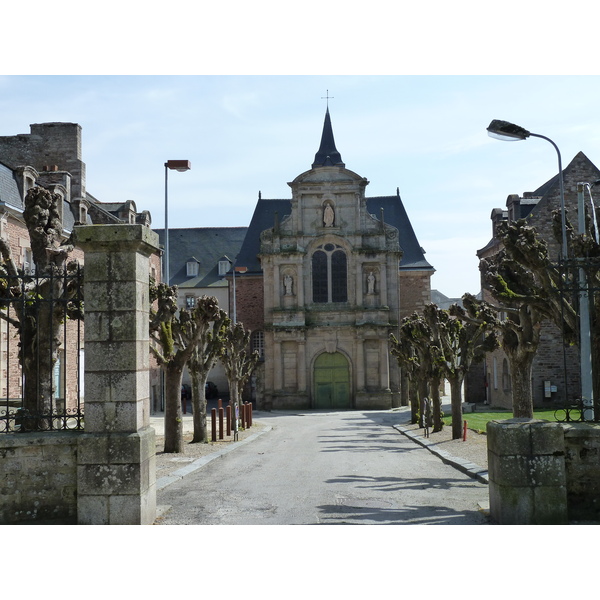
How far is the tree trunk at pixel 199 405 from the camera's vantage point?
17.9 meters

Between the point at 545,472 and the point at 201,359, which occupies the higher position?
the point at 201,359

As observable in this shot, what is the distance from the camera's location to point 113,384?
7316 millimetres

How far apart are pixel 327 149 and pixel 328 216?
10082 mm

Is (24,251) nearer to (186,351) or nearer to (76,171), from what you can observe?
(76,171)

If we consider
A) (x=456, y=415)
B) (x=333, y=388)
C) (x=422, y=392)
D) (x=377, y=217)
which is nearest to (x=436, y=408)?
(x=422, y=392)

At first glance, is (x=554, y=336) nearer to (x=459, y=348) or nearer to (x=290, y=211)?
(x=459, y=348)

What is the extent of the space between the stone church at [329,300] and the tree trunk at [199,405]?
20.6m

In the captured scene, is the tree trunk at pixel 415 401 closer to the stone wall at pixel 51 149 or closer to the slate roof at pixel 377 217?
the stone wall at pixel 51 149

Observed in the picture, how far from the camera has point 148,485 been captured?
751 cm

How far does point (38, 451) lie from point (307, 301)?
32.9m

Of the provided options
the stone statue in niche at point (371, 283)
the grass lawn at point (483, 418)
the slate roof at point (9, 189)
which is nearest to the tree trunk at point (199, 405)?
the grass lawn at point (483, 418)

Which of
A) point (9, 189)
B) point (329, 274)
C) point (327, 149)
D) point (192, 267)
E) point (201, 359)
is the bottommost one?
point (201, 359)

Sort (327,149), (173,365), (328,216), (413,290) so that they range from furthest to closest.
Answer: (327,149), (413,290), (328,216), (173,365)

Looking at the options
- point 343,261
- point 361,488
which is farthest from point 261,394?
point 361,488
